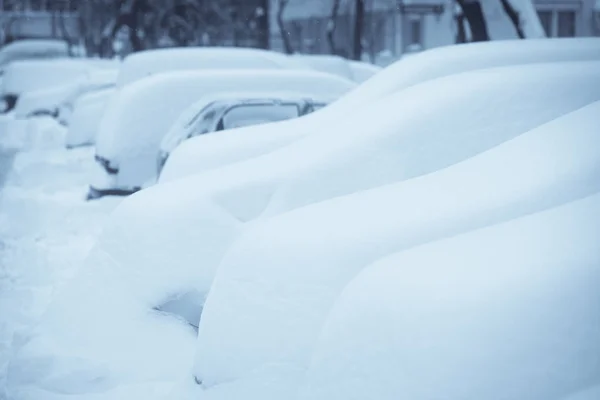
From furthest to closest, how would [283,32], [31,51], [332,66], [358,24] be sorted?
[31,51]
[283,32]
[358,24]
[332,66]

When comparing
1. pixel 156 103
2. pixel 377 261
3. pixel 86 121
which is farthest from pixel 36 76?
pixel 377 261

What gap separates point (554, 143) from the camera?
314cm

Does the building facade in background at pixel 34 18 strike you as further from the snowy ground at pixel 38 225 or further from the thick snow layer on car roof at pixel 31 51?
the snowy ground at pixel 38 225

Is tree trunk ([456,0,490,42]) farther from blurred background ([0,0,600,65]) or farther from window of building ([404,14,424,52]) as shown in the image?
window of building ([404,14,424,52])

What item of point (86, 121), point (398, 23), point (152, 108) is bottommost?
point (398, 23)

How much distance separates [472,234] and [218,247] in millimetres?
1870

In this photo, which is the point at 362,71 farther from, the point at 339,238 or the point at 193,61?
the point at 339,238

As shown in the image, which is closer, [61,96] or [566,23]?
[61,96]

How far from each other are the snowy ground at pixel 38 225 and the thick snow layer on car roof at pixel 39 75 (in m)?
6.49

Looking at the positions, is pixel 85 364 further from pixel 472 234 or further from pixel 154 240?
pixel 472 234

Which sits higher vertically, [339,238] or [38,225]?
[339,238]

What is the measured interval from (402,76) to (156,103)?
4.06 meters

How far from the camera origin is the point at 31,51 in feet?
91.0

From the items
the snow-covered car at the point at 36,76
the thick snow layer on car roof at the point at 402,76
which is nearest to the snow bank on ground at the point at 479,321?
the thick snow layer on car roof at the point at 402,76
